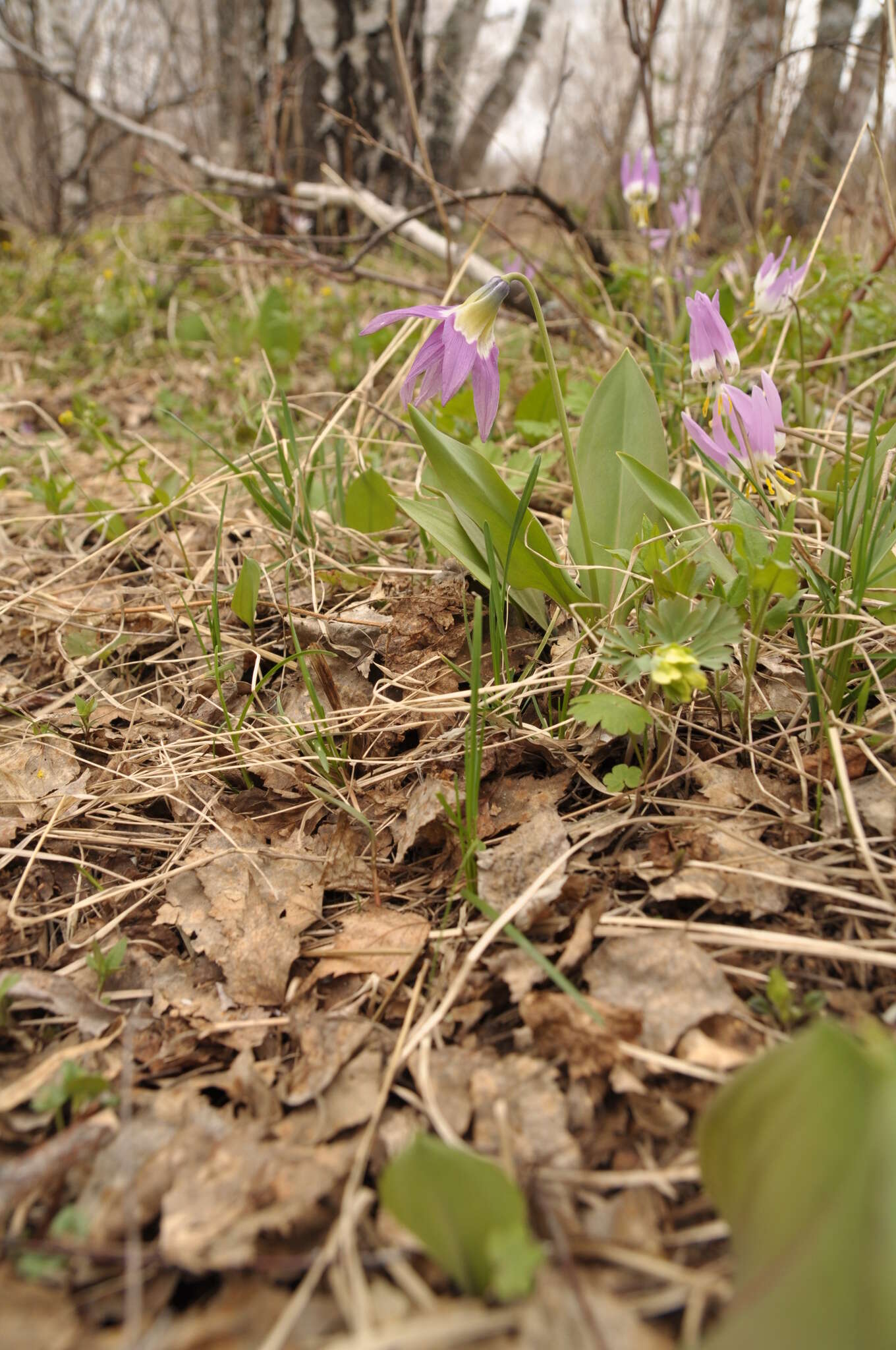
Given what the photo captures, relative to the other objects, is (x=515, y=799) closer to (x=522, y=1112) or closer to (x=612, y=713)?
(x=612, y=713)

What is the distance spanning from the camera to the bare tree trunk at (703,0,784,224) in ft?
12.9

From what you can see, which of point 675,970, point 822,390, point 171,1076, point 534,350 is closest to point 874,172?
point 822,390

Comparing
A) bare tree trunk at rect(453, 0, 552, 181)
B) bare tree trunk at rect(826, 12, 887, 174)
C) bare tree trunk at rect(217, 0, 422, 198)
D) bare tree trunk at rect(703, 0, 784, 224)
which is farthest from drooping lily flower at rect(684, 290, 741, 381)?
bare tree trunk at rect(453, 0, 552, 181)

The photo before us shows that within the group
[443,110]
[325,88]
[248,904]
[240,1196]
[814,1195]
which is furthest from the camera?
[443,110]

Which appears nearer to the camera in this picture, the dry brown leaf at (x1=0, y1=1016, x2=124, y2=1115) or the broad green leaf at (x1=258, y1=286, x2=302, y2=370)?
the dry brown leaf at (x1=0, y1=1016, x2=124, y2=1115)

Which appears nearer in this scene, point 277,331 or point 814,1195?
point 814,1195

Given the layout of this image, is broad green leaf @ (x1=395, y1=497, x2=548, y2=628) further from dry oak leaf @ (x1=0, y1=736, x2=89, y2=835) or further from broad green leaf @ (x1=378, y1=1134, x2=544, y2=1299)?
broad green leaf @ (x1=378, y1=1134, x2=544, y2=1299)

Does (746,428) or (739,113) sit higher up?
(739,113)

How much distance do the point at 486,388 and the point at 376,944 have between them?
2.97 ft

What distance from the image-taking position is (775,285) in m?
1.79

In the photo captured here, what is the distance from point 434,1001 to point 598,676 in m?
0.59

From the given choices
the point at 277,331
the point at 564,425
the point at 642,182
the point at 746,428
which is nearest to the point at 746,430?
the point at 746,428

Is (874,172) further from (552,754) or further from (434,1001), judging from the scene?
(434,1001)

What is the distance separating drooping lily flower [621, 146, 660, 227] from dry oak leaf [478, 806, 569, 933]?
200 centimetres
